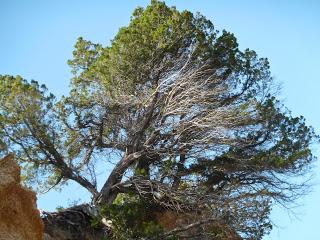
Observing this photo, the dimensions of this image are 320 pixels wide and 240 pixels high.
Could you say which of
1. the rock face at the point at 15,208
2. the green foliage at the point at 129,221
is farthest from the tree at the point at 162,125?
the rock face at the point at 15,208

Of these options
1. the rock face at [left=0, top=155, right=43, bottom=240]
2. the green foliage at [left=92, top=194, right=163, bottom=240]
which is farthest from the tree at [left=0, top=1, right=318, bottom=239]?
the rock face at [left=0, top=155, right=43, bottom=240]

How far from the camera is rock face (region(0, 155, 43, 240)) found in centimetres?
893

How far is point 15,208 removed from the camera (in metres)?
9.32

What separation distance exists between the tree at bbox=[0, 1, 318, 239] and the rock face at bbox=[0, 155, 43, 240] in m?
4.81

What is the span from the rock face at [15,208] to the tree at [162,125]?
4.81m

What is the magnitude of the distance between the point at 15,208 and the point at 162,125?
751cm

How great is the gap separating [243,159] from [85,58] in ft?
22.2

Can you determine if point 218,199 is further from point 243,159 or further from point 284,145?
point 284,145

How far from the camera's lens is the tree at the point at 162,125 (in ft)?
50.6

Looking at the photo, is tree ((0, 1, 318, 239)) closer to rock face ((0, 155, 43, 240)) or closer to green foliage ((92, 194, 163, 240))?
green foliage ((92, 194, 163, 240))

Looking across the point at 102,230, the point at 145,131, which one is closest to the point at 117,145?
the point at 145,131

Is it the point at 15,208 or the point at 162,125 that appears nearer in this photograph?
the point at 15,208

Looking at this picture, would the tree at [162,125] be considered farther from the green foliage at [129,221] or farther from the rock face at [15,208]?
the rock face at [15,208]

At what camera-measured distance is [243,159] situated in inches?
627
